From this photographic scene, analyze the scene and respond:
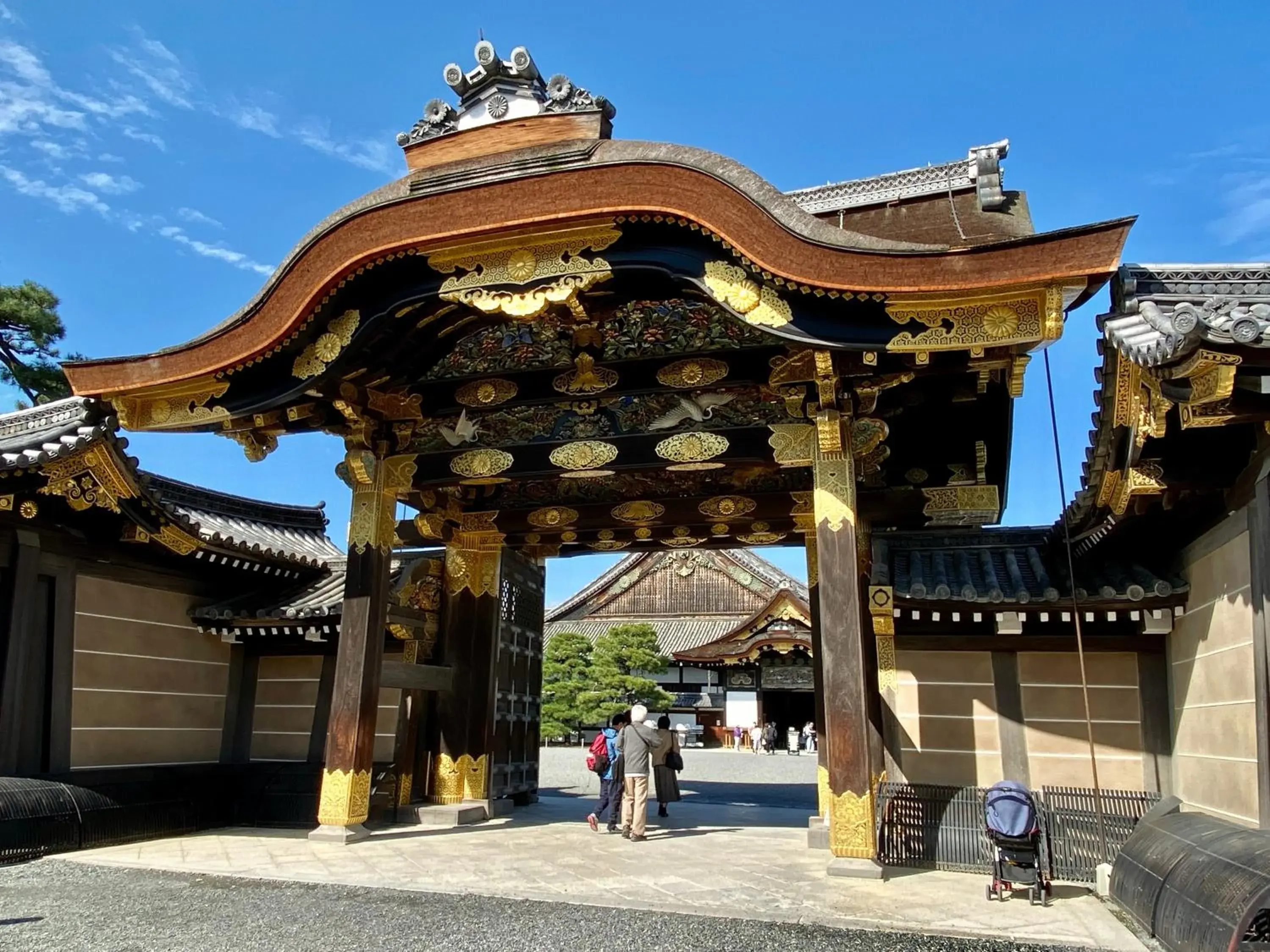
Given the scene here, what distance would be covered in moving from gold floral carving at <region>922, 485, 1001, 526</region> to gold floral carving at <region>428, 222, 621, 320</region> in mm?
4493

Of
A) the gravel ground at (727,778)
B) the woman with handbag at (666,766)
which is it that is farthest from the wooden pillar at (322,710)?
the gravel ground at (727,778)

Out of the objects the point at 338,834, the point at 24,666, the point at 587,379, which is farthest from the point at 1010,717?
the point at 24,666

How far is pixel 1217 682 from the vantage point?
7020 millimetres

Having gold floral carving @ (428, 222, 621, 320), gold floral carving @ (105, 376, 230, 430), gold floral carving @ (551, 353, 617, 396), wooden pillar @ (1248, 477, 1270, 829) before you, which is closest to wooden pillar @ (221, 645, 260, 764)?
gold floral carving @ (105, 376, 230, 430)

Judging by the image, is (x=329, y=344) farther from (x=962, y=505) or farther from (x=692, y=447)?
(x=962, y=505)

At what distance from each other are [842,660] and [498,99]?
5836 millimetres

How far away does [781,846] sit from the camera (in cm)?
886

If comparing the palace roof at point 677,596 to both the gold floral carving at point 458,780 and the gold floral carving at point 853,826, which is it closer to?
the gold floral carving at point 458,780

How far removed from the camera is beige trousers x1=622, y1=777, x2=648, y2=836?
9133 millimetres

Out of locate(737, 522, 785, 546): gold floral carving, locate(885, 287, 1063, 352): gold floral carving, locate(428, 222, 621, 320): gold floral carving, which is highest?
locate(428, 222, 621, 320): gold floral carving

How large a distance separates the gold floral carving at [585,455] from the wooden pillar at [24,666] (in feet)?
17.6

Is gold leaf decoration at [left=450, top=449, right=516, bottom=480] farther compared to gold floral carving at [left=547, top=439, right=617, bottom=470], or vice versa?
gold leaf decoration at [left=450, top=449, right=516, bottom=480]

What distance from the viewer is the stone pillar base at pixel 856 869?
683 centimetres

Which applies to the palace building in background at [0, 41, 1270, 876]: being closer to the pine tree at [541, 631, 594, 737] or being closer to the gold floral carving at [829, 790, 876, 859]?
the gold floral carving at [829, 790, 876, 859]
